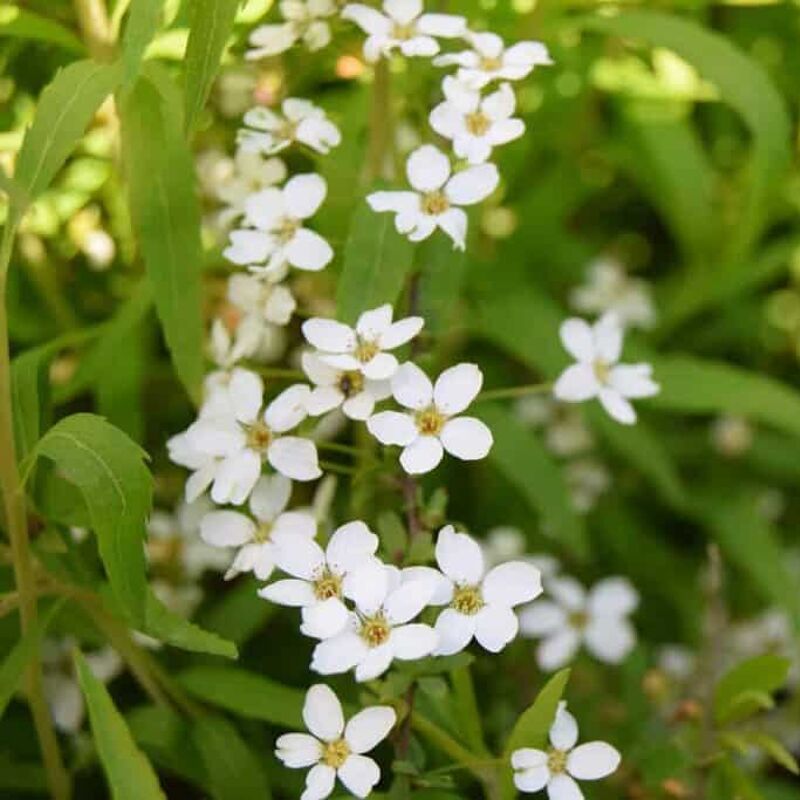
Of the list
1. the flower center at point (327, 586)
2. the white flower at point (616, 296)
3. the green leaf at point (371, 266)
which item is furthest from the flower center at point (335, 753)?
the white flower at point (616, 296)

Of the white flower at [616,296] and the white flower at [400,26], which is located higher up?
the white flower at [400,26]

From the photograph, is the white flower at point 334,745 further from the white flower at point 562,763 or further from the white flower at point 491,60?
the white flower at point 491,60

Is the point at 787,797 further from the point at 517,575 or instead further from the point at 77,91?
the point at 77,91

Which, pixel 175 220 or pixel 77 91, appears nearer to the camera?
pixel 77 91

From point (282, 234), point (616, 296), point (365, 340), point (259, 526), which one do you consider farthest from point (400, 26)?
point (616, 296)

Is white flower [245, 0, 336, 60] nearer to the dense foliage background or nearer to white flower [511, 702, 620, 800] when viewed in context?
the dense foliage background

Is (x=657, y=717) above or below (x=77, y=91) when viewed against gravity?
below

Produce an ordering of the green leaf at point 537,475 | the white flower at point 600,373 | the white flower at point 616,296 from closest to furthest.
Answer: the white flower at point 600,373 → the green leaf at point 537,475 → the white flower at point 616,296

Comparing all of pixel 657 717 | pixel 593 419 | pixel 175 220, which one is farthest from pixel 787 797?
pixel 175 220
